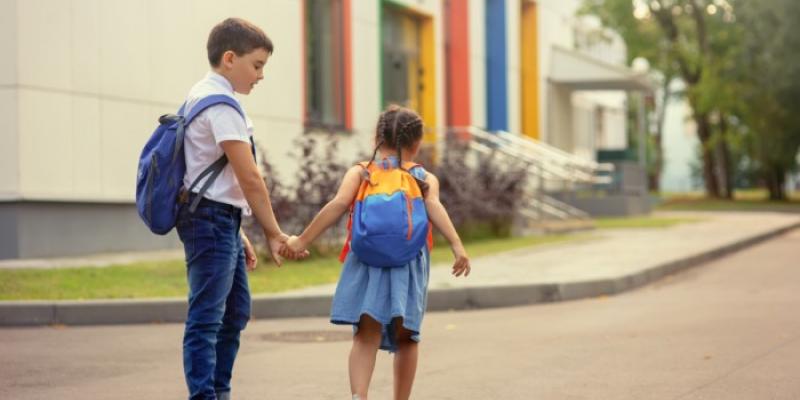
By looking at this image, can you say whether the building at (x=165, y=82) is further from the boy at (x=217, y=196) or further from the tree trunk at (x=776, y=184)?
the tree trunk at (x=776, y=184)

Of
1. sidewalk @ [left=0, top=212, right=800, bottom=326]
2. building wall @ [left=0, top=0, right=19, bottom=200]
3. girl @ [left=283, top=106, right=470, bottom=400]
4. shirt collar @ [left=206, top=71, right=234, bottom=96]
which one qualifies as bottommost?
sidewalk @ [left=0, top=212, right=800, bottom=326]

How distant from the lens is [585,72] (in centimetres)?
3728

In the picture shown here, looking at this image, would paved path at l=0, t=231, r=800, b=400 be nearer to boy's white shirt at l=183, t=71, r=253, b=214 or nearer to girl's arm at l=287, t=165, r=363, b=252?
girl's arm at l=287, t=165, r=363, b=252

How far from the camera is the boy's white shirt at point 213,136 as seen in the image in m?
5.57

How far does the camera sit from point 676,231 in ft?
78.3

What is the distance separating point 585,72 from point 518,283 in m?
25.1

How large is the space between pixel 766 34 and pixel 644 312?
114 ft

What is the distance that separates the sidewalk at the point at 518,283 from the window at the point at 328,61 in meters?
5.25

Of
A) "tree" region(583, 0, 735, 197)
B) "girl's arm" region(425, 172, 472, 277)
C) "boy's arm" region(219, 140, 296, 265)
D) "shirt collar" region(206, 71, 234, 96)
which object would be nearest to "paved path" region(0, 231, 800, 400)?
"girl's arm" region(425, 172, 472, 277)

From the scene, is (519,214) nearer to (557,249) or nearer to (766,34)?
(557,249)

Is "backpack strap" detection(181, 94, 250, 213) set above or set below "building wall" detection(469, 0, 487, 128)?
below

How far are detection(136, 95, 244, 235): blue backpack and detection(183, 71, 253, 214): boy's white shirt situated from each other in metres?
0.03

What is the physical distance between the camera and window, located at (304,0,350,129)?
23.0m

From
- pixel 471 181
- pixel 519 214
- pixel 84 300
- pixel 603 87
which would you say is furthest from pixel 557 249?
pixel 603 87
